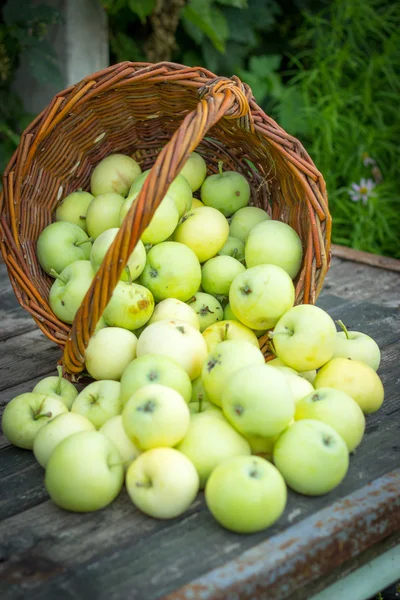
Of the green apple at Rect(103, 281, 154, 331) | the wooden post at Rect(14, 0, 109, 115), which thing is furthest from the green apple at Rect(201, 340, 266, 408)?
the wooden post at Rect(14, 0, 109, 115)

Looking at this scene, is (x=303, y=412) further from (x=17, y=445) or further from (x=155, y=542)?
(x=17, y=445)

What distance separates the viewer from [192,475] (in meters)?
1.08

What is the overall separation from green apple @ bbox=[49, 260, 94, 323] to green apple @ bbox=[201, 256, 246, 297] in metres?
0.27

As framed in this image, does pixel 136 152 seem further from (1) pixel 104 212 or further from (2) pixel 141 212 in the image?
(2) pixel 141 212

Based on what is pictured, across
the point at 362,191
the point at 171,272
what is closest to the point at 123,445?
the point at 171,272

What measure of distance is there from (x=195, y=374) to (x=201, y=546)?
39cm

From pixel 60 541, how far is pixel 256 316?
1.99ft

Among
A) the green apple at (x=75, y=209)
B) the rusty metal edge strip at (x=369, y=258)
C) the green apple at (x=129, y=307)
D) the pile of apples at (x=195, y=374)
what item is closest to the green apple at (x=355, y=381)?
the pile of apples at (x=195, y=374)

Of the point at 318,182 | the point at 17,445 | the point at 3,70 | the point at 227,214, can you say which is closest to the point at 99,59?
the point at 3,70

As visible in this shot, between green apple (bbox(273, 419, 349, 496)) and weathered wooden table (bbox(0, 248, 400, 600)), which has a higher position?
green apple (bbox(273, 419, 349, 496))

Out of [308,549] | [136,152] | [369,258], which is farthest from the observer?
[369,258]

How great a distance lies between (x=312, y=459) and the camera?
3.64ft

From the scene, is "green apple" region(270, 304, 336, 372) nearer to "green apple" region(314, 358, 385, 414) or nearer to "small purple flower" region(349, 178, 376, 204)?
"green apple" region(314, 358, 385, 414)

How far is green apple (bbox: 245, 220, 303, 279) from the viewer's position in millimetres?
1538
